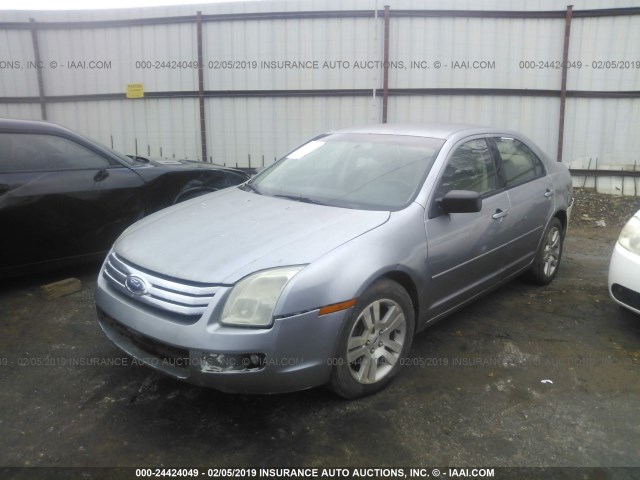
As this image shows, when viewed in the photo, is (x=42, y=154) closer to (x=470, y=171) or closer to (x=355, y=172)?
(x=355, y=172)

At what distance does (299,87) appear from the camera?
8391mm

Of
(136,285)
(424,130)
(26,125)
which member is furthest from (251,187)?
(26,125)

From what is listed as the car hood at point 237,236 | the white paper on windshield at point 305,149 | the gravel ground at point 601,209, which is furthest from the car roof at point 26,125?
the gravel ground at point 601,209

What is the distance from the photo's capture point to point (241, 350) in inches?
98.9

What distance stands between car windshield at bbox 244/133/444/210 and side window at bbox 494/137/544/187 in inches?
31.9

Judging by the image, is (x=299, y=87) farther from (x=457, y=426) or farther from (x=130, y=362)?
(x=457, y=426)

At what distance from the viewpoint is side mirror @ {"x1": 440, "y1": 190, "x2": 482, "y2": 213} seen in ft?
10.7

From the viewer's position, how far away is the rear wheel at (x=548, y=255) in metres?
4.66

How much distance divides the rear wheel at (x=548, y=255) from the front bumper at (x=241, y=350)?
2.63 m

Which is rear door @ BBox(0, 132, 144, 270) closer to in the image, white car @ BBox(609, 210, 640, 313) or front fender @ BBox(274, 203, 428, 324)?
front fender @ BBox(274, 203, 428, 324)

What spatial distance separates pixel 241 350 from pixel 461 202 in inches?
63.3

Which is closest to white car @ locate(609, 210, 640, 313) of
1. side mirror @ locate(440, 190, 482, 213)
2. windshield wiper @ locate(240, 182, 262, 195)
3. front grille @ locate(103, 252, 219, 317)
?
side mirror @ locate(440, 190, 482, 213)

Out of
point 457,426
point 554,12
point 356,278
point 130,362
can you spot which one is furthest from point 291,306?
point 554,12

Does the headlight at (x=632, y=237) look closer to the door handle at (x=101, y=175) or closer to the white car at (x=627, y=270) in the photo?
the white car at (x=627, y=270)
